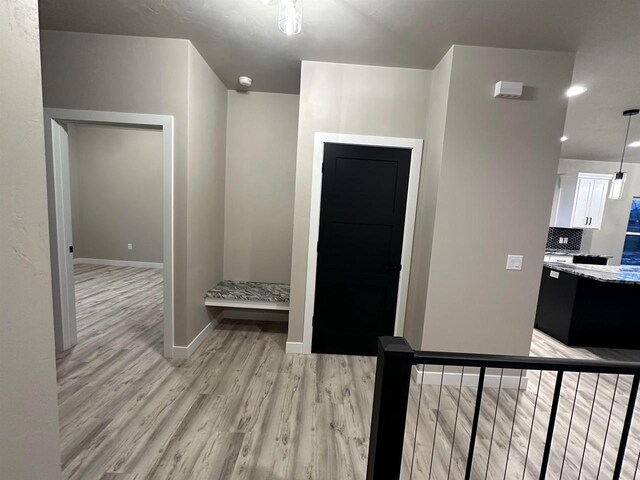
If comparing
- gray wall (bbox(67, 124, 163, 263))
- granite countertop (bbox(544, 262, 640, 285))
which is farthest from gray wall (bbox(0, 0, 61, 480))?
gray wall (bbox(67, 124, 163, 263))

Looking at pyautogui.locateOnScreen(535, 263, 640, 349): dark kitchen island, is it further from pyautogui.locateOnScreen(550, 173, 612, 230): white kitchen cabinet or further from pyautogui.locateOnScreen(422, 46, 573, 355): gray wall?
pyautogui.locateOnScreen(550, 173, 612, 230): white kitchen cabinet

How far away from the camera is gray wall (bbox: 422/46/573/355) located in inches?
89.1

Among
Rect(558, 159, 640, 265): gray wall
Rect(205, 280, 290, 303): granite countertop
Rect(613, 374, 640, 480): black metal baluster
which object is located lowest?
Rect(205, 280, 290, 303): granite countertop

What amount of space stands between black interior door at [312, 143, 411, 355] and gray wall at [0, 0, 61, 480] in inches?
83.3

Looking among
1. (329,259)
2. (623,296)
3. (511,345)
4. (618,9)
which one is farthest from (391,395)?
(623,296)

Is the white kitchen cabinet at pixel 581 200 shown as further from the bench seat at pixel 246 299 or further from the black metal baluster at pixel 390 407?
the black metal baluster at pixel 390 407

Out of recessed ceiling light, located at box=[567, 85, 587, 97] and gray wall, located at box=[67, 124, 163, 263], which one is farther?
gray wall, located at box=[67, 124, 163, 263]

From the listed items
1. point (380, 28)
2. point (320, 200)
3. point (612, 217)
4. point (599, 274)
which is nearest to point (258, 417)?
point (320, 200)

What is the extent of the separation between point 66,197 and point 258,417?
2.59 meters

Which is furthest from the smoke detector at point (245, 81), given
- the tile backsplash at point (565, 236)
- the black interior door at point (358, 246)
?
the tile backsplash at point (565, 236)

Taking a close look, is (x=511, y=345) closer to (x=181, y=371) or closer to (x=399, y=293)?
(x=399, y=293)

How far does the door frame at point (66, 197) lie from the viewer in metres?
2.43

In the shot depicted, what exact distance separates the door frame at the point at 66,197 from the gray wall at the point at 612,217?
7.49m

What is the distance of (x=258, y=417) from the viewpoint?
2.05 m
